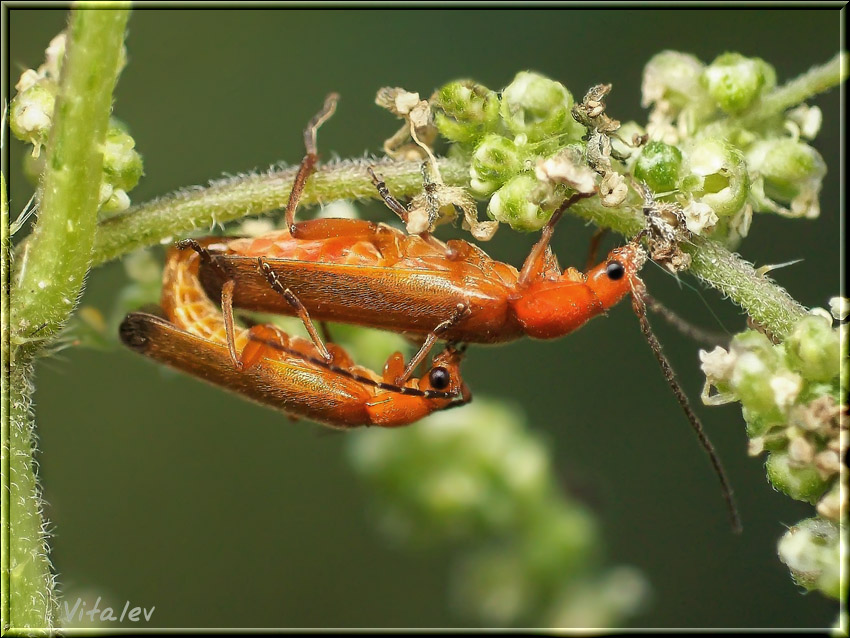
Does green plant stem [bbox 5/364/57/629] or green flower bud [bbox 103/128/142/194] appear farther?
green flower bud [bbox 103/128/142/194]

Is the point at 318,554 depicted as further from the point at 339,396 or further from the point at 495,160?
the point at 495,160

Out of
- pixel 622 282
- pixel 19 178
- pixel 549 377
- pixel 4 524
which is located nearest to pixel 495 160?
pixel 622 282

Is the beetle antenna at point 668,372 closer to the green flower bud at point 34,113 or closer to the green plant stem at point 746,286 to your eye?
the green plant stem at point 746,286

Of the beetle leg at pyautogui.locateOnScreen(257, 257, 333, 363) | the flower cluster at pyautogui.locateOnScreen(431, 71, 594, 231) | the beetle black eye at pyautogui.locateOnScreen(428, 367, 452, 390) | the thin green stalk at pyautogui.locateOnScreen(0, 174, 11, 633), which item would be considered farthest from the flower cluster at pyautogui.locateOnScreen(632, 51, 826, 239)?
the thin green stalk at pyautogui.locateOnScreen(0, 174, 11, 633)

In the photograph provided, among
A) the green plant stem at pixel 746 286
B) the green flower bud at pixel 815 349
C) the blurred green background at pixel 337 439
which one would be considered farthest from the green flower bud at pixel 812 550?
the blurred green background at pixel 337 439

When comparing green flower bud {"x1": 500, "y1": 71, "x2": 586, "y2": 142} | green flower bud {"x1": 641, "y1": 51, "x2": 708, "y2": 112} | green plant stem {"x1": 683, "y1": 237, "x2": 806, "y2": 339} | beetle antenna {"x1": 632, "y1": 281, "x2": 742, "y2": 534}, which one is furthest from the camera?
beetle antenna {"x1": 632, "y1": 281, "x2": 742, "y2": 534}

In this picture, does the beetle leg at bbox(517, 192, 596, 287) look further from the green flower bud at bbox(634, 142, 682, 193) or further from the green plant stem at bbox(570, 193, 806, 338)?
the green flower bud at bbox(634, 142, 682, 193)
